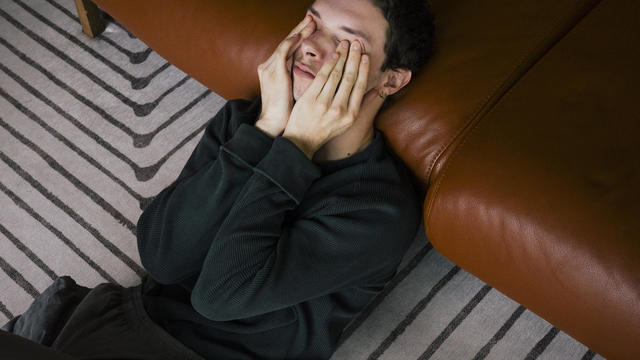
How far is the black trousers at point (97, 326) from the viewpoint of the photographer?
1.05 m

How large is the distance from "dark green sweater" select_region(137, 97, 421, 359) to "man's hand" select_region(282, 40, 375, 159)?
0.04 meters

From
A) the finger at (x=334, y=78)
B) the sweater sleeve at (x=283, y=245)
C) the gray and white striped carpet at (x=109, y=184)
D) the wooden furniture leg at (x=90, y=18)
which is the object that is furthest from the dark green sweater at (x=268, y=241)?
the wooden furniture leg at (x=90, y=18)

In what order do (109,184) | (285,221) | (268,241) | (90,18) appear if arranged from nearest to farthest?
1. (268,241)
2. (285,221)
3. (109,184)
4. (90,18)

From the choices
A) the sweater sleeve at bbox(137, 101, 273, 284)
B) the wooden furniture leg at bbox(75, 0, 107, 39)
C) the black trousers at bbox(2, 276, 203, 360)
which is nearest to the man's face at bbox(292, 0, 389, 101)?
the sweater sleeve at bbox(137, 101, 273, 284)

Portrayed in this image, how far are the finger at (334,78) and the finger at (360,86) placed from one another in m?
0.03

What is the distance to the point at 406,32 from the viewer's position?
3.78ft

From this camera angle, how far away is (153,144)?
1660 millimetres

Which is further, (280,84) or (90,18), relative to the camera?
(90,18)

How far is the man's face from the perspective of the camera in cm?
111

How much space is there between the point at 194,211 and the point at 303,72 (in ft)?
1.05

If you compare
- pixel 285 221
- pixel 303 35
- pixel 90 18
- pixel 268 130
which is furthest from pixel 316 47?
pixel 90 18

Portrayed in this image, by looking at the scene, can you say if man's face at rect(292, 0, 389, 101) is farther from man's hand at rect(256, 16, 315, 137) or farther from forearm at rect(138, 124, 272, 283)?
forearm at rect(138, 124, 272, 283)

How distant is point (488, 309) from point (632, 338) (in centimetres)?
41

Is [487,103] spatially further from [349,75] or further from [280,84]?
[280,84]
